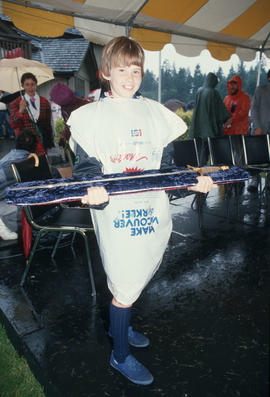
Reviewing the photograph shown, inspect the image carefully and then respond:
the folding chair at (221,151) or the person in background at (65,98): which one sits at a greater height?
the person in background at (65,98)

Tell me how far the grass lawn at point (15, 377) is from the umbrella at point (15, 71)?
460 cm

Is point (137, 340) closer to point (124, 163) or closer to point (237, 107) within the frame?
point (124, 163)

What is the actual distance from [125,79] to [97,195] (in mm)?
597

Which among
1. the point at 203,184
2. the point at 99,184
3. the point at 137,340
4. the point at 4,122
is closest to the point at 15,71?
the point at 99,184

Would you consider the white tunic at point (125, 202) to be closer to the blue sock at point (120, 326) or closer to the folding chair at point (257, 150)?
the blue sock at point (120, 326)

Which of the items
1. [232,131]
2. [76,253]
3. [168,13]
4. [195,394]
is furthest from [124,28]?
[195,394]

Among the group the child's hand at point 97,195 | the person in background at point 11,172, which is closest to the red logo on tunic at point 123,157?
the child's hand at point 97,195

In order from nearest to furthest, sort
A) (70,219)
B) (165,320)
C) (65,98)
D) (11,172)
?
(165,320), (70,219), (11,172), (65,98)

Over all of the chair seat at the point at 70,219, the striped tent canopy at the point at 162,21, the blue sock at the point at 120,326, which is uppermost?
the striped tent canopy at the point at 162,21

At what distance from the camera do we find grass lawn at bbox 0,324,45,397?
5.29 feet

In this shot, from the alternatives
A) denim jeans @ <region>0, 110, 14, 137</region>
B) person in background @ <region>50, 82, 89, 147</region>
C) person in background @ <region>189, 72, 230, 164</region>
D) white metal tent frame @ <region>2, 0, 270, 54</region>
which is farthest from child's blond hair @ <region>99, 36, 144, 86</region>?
denim jeans @ <region>0, 110, 14, 137</region>

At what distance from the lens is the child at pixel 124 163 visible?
1376mm

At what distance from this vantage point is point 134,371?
1.53 m

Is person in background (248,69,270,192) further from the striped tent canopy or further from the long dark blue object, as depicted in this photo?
the long dark blue object
